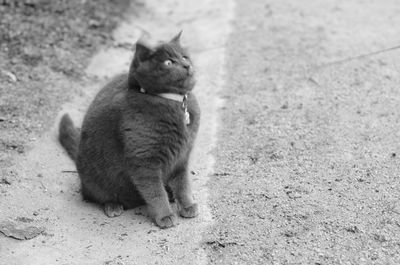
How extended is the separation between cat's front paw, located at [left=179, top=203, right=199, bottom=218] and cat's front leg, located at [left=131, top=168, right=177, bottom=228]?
0.09 meters

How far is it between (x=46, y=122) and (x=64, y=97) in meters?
0.49

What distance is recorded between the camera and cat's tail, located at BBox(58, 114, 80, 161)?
4738mm

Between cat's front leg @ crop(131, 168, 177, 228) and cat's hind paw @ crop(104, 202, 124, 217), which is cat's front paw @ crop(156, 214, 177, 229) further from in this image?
cat's hind paw @ crop(104, 202, 124, 217)

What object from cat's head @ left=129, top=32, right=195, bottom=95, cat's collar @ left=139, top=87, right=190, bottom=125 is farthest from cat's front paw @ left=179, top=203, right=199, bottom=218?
cat's head @ left=129, top=32, right=195, bottom=95

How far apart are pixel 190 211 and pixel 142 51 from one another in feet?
3.48

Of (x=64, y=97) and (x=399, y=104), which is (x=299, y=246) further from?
(x=64, y=97)

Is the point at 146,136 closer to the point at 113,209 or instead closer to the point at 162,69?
the point at 162,69

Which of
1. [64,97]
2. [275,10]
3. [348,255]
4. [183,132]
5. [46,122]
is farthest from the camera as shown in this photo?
[275,10]

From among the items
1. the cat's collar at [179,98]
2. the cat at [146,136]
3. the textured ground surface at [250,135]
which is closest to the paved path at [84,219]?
the textured ground surface at [250,135]

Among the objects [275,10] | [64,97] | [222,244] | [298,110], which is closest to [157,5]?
[275,10]

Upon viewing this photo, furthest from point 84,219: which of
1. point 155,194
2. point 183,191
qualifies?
point 183,191

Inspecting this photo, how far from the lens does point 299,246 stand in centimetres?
353

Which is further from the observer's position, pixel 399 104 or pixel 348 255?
pixel 399 104

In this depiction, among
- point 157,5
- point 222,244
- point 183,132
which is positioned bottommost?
point 157,5
